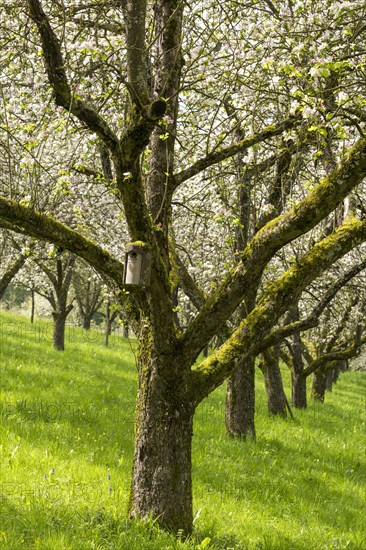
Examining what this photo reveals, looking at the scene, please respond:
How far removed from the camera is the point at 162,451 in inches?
222

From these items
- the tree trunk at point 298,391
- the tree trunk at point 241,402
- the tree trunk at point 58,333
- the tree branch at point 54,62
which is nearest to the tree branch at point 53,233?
the tree branch at point 54,62

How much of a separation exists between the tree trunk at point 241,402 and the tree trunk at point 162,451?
4.98 m

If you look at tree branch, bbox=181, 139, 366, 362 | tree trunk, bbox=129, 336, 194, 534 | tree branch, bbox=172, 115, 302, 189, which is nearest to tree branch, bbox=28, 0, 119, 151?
tree branch, bbox=172, 115, 302, 189

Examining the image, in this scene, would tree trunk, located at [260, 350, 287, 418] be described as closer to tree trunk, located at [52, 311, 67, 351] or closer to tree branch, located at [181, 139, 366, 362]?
tree trunk, located at [52, 311, 67, 351]

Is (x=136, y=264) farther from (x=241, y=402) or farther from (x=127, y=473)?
(x=241, y=402)

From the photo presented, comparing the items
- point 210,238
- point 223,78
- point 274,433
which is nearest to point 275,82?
point 223,78

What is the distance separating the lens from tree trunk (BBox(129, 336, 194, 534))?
5.64m

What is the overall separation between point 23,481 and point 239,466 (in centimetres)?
376

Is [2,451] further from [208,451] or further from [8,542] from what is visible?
[208,451]

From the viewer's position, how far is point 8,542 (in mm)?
5059

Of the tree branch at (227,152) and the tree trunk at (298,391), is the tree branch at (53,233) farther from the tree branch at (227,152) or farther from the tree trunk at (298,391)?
the tree trunk at (298,391)

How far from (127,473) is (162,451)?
83.1 inches

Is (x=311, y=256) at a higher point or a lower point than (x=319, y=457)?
higher

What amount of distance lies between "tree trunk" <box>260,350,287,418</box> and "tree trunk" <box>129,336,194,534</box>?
26.8 ft
